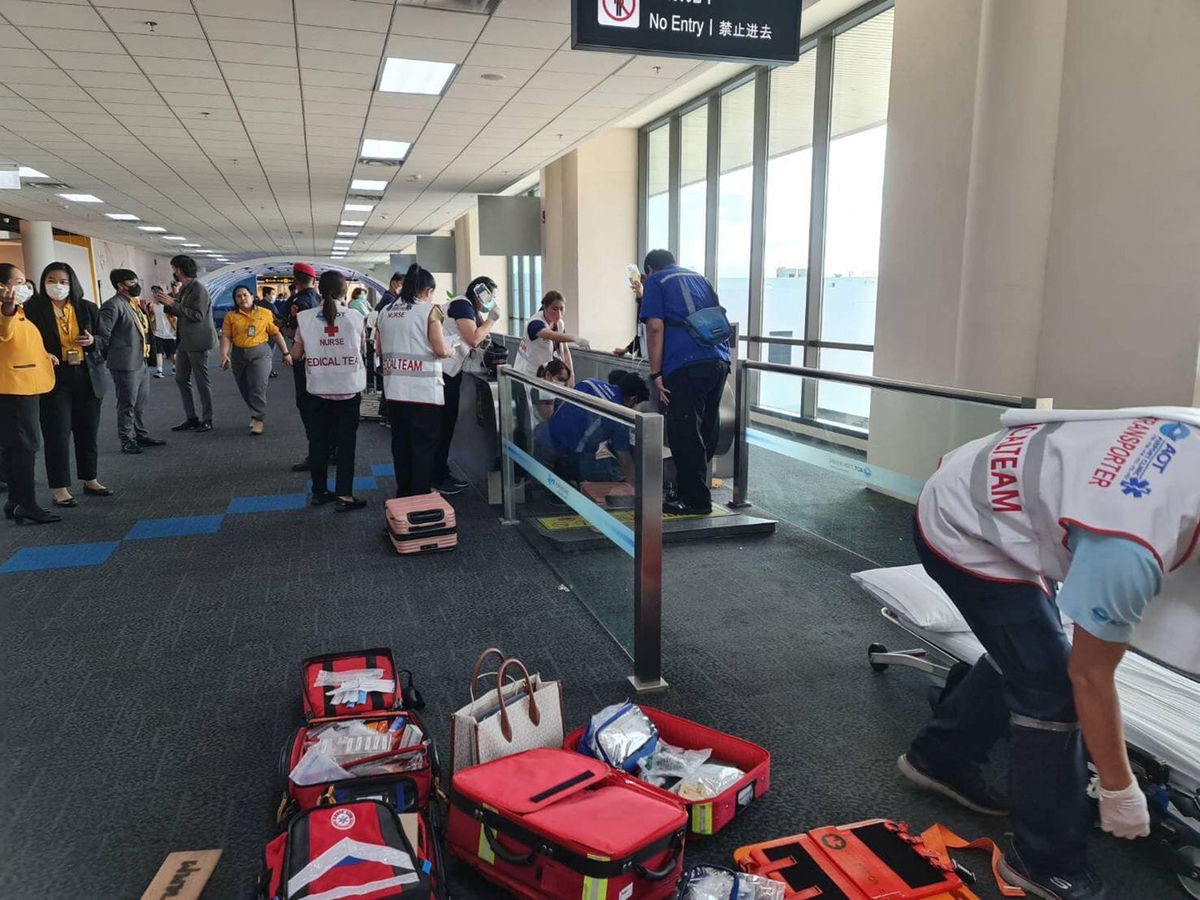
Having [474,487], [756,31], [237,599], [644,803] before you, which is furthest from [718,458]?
[644,803]

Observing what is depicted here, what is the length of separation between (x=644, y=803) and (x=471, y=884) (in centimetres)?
45

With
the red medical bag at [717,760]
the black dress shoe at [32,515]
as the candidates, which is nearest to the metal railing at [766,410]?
the red medical bag at [717,760]

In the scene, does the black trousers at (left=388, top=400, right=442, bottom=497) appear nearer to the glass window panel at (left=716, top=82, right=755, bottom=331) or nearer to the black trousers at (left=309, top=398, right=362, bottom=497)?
the black trousers at (left=309, top=398, right=362, bottom=497)

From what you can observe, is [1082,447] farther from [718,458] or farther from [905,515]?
[718,458]

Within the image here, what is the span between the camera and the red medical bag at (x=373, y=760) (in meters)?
2.01

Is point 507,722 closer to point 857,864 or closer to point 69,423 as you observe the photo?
point 857,864

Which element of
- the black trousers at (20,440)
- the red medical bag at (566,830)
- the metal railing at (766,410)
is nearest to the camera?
the red medical bag at (566,830)

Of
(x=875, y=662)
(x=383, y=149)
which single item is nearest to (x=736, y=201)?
(x=383, y=149)

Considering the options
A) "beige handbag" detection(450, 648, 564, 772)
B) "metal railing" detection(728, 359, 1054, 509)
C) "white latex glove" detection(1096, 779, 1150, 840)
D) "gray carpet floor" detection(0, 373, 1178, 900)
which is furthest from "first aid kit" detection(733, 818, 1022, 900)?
"metal railing" detection(728, 359, 1054, 509)

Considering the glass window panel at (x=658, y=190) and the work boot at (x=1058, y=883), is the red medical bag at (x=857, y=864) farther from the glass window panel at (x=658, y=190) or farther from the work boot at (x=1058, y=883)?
the glass window panel at (x=658, y=190)

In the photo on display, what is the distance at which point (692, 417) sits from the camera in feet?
15.4

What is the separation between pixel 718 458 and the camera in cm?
552

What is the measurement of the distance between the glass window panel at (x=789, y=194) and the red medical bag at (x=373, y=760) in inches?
250

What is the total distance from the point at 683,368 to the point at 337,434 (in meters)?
2.19
